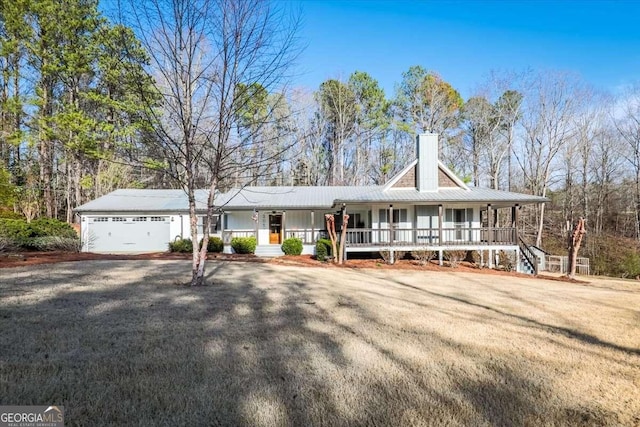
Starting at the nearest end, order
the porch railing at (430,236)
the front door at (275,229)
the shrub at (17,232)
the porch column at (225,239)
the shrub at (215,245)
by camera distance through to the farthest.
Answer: the shrub at (17,232) < the porch railing at (430,236) < the shrub at (215,245) < the porch column at (225,239) < the front door at (275,229)

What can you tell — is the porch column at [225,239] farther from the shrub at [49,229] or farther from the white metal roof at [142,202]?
the shrub at [49,229]

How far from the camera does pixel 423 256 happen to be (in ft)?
57.1

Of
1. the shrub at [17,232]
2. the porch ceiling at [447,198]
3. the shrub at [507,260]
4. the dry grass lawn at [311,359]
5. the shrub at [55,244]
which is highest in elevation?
the porch ceiling at [447,198]

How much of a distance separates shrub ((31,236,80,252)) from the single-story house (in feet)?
7.12

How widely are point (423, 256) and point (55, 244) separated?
18.1 metres

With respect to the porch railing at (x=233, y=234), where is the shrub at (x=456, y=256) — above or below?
below

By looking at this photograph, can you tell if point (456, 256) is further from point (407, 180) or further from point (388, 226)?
point (407, 180)

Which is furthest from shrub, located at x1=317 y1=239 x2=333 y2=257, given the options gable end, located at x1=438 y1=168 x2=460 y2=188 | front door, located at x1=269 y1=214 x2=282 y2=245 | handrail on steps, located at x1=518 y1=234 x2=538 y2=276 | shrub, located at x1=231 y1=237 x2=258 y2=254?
handrail on steps, located at x1=518 y1=234 x2=538 y2=276

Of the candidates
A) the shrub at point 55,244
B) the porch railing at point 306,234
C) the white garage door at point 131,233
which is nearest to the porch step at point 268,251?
the porch railing at point 306,234

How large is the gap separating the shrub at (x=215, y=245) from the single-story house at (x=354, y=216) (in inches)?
52.1

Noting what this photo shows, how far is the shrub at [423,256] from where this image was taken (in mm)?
17234

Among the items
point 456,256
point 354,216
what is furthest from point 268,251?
point 456,256

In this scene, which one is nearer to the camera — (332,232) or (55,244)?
(332,232)

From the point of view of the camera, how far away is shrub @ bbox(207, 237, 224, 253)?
20070 mm
